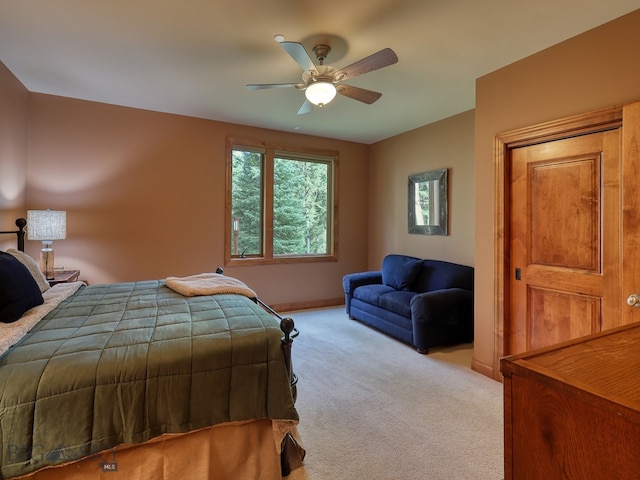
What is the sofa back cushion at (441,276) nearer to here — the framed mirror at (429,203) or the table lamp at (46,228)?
the framed mirror at (429,203)

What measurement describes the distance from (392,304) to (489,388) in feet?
4.36

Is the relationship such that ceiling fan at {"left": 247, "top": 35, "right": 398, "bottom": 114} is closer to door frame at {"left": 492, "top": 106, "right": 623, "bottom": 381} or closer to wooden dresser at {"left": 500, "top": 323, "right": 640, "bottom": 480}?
door frame at {"left": 492, "top": 106, "right": 623, "bottom": 381}

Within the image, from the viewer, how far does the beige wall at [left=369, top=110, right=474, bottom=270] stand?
4.09 meters

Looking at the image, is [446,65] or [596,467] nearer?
[596,467]

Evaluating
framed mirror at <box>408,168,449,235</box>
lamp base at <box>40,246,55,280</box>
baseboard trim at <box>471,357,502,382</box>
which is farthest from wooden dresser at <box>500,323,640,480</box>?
lamp base at <box>40,246,55,280</box>

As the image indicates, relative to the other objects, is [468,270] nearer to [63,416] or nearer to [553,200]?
[553,200]

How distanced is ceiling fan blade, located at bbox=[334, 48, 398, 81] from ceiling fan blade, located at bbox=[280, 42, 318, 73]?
0.73ft

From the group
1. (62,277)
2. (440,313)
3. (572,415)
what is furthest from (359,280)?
(572,415)

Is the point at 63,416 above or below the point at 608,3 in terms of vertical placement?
below

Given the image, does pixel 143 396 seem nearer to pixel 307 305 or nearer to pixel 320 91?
pixel 320 91

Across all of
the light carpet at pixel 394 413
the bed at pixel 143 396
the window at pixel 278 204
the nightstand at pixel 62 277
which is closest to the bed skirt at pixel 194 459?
the bed at pixel 143 396

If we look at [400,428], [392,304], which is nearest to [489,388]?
[400,428]

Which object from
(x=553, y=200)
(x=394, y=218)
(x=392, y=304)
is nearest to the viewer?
(x=553, y=200)

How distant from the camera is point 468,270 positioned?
3.83 metres
